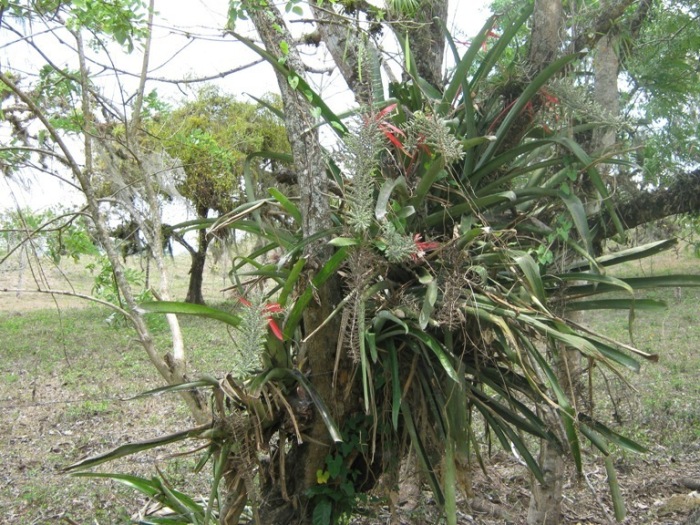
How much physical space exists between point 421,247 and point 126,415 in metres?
5.47

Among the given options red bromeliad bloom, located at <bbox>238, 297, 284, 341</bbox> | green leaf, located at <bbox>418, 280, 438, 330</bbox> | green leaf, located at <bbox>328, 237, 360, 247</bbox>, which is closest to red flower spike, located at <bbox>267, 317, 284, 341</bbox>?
red bromeliad bloom, located at <bbox>238, 297, 284, 341</bbox>

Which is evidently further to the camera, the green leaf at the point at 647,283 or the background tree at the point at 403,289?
the green leaf at the point at 647,283

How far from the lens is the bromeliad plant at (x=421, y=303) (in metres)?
2.15

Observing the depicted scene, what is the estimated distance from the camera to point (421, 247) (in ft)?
7.23

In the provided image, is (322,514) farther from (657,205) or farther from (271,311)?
(657,205)

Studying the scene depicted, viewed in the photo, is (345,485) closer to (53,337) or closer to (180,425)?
(180,425)

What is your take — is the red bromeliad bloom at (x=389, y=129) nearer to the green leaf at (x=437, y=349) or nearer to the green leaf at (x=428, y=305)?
the green leaf at (x=428, y=305)

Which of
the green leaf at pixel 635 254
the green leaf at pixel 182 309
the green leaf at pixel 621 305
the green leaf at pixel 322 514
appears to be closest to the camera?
the green leaf at pixel 182 309

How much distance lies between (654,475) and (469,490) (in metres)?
3.02

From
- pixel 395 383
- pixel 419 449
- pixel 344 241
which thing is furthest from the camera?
pixel 419 449

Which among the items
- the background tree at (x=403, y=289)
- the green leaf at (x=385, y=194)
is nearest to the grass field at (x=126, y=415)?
the background tree at (x=403, y=289)

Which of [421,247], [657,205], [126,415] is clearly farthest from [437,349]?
[126,415]

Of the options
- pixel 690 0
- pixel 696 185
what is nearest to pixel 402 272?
pixel 696 185

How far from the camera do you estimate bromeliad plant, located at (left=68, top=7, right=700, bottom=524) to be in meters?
2.15
